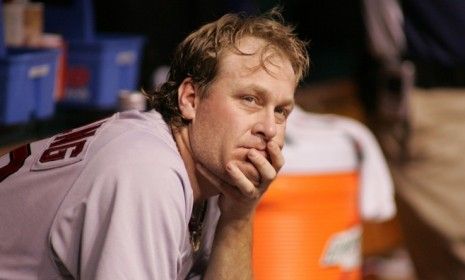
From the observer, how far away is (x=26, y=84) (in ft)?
11.1

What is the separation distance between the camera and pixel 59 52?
3643mm

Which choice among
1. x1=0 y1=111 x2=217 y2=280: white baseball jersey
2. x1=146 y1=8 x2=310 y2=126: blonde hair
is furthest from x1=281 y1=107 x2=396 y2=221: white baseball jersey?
x1=0 y1=111 x2=217 y2=280: white baseball jersey

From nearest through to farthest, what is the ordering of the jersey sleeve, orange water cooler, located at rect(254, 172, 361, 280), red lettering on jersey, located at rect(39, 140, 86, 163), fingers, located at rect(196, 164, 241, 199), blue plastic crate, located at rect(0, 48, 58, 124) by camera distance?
the jersey sleeve, red lettering on jersey, located at rect(39, 140, 86, 163), fingers, located at rect(196, 164, 241, 199), blue plastic crate, located at rect(0, 48, 58, 124), orange water cooler, located at rect(254, 172, 361, 280)

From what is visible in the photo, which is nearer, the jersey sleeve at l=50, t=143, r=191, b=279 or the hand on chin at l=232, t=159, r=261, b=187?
the jersey sleeve at l=50, t=143, r=191, b=279

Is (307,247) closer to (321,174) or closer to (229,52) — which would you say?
(321,174)

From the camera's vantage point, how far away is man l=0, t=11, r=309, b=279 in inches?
82.8

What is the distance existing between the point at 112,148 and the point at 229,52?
353 mm

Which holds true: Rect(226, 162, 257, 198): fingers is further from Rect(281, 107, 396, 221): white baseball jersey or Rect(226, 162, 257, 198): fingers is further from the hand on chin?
Rect(281, 107, 396, 221): white baseball jersey

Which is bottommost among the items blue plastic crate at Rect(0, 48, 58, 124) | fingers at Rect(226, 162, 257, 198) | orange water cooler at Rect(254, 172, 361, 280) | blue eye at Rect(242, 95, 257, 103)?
orange water cooler at Rect(254, 172, 361, 280)

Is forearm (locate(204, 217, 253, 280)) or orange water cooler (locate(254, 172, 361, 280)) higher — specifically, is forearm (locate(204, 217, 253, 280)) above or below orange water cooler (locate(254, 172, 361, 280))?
above

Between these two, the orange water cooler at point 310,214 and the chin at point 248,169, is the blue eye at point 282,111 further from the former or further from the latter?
the orange water cooler at point 310,214

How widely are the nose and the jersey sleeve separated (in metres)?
0.23

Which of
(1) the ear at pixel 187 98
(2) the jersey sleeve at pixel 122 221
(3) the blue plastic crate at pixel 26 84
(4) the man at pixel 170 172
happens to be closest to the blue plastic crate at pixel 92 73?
(3) the blue plastic crate at pixel 26 84

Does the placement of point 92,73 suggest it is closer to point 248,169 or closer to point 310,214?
point 310,214
